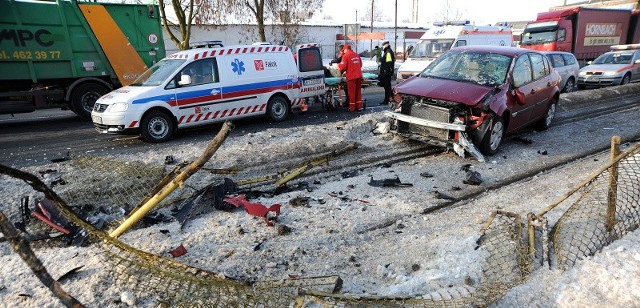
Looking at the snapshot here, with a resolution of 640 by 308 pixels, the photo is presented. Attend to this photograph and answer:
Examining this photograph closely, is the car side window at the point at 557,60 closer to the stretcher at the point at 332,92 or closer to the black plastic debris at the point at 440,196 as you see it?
the stretcher at the point at 332,92

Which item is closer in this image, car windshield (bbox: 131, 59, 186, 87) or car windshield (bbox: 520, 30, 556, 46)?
car windshield (bbox: 131, 59, 186, 87)

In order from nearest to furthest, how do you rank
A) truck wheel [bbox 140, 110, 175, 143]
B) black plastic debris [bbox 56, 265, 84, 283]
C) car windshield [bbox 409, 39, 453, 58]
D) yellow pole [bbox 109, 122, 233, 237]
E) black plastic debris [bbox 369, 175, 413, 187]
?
yellow pole [bbox 109, 122, 233, 237] → black plastic debris [bbox 56, 265, 84, 283] → black plastic debris [bbox 369, 175, 413, 187] → truck wheel [bbox 140, 110, 175, 143] → car windshield [bbox 409, 39, 453, 58]

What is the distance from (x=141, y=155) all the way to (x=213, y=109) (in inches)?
94.1

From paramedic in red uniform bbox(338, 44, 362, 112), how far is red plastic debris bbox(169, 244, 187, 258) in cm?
882

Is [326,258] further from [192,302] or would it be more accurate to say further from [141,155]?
[141,155]

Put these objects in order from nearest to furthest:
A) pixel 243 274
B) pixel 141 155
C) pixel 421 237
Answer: pixel 243 274
pixel 421 237
pixel 141 155

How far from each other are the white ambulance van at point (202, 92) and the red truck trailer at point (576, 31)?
18.1m

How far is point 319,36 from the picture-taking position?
124 feet

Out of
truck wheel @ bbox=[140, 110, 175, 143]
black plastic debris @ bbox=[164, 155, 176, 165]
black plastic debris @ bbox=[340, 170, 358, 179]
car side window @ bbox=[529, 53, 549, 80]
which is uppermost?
car side window @ bbox=[529, 53, 549, 80]

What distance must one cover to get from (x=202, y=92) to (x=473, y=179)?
6063mm

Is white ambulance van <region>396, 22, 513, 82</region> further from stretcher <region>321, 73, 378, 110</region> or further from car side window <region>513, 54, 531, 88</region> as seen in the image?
car side window <region>513, 54, 531, 88</region>

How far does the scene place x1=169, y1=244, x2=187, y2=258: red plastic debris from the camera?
389 centimetres

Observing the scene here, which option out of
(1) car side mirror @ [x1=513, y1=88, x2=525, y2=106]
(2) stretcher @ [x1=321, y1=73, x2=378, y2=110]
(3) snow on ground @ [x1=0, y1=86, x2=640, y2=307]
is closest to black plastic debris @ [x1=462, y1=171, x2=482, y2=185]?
(3) snow on ground @ [x1=0, y1=86, x2=640, y2=307]

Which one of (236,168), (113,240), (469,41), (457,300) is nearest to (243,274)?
(113,240)
